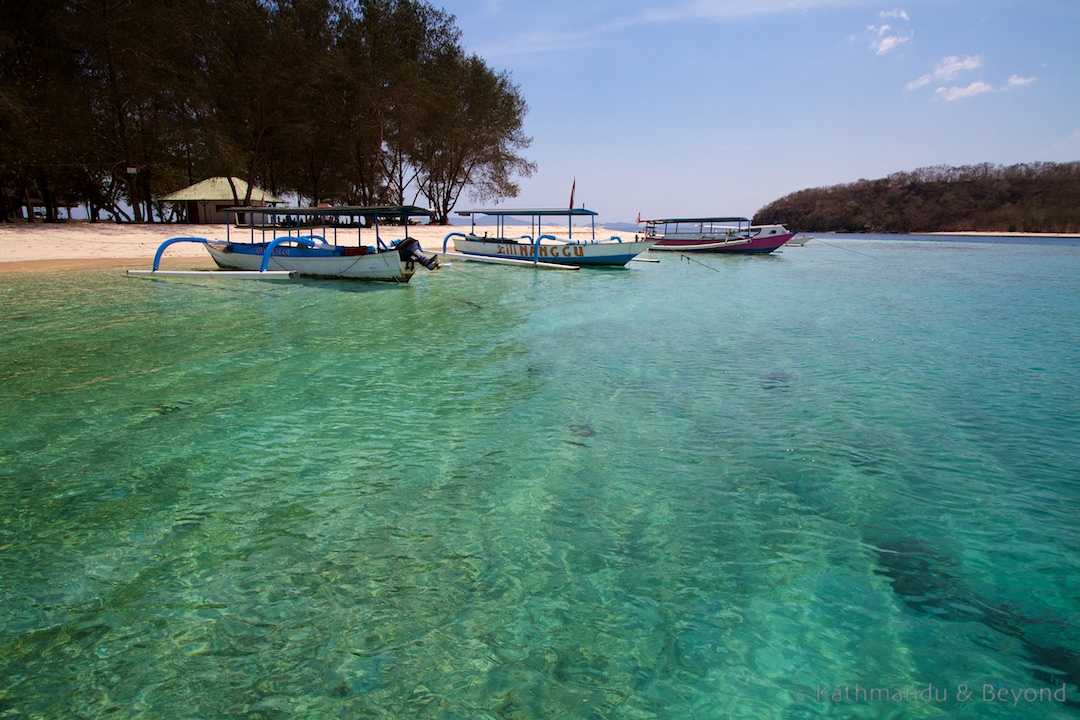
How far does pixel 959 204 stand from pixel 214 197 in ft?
451

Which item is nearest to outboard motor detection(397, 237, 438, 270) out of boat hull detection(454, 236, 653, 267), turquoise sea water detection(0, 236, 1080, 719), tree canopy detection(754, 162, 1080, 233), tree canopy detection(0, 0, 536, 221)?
boat hull detection(454, 236, 653, 267)

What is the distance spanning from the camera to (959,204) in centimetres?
12188

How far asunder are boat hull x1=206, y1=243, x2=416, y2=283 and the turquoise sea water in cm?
956

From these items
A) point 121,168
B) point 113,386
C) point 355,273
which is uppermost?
point 121,168

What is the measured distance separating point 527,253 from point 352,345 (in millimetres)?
17661

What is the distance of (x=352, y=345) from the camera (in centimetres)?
1073

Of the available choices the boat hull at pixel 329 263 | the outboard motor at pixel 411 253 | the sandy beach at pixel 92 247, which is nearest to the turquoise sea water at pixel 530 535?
the boat hull at pixel 329 263

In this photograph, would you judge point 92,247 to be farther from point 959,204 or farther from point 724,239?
point 959,204

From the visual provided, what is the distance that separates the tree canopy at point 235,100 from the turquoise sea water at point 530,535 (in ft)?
92.2

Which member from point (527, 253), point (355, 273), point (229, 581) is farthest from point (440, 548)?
point (527, 253)

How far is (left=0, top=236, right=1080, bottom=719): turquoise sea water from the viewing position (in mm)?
3049

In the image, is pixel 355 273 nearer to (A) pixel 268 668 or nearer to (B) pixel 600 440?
(B) pixel 600 440

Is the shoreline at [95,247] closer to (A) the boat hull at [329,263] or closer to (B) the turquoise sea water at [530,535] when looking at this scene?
(A) the boat hull at [329,263]

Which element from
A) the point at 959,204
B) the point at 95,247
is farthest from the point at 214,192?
the point at 959,204
